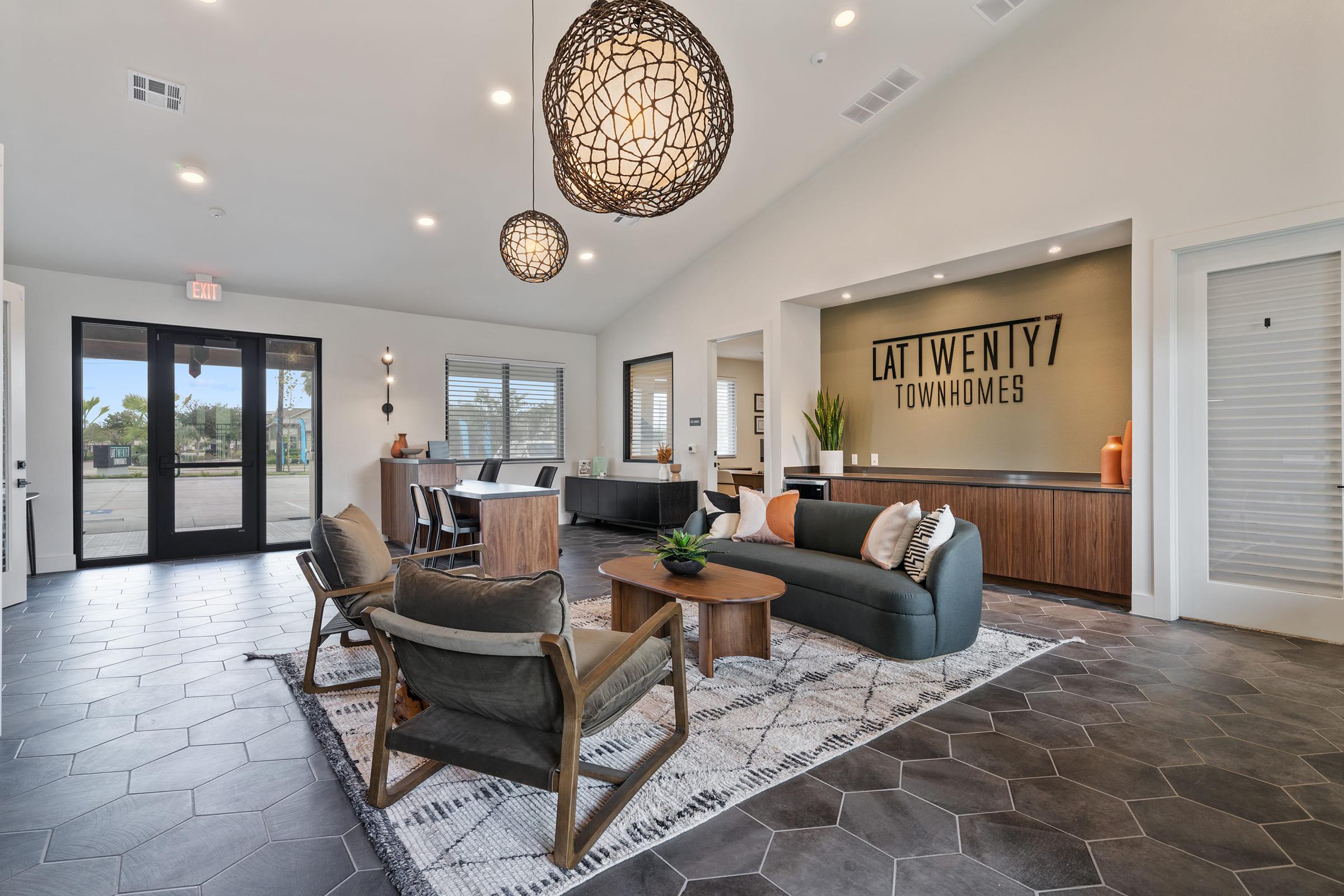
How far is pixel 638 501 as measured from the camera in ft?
25.9

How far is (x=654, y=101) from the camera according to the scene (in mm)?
1974

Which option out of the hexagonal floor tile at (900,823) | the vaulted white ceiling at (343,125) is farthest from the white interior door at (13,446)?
the hexagonal floor tile at (900,823)

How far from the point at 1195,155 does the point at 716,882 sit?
5005mm

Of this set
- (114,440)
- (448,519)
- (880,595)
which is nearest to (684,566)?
(880,595)

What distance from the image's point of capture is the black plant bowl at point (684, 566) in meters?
3.41

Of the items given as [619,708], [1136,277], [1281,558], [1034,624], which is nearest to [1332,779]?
[1034,624]

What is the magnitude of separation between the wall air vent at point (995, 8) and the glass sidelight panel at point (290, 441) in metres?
7.17

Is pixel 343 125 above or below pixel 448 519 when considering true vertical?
above

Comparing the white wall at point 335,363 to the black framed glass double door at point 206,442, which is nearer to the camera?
the white wall at point 335,363

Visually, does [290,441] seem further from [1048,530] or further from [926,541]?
[1048,530]

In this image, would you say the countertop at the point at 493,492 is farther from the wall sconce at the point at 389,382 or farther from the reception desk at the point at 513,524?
the wall sconce at the point at 389,382

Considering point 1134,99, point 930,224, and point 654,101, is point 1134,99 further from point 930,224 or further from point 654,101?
point 654,101

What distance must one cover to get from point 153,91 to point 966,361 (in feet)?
21.7

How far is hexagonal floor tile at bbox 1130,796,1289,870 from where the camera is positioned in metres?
1.79
